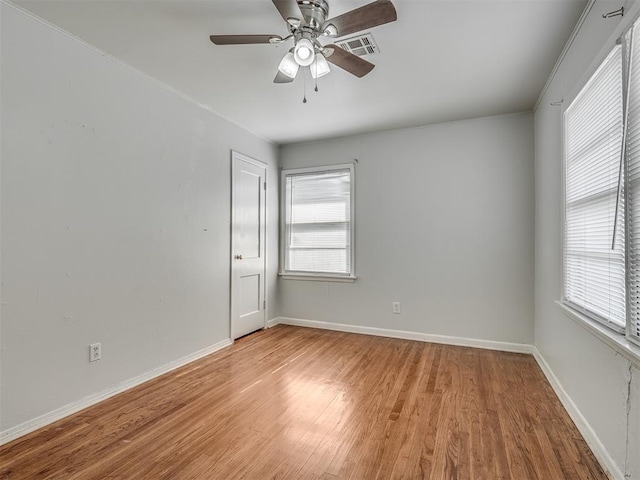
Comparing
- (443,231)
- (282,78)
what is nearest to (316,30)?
(282,78)

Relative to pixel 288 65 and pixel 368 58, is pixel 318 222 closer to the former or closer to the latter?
pixel 368 58

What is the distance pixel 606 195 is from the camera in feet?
5.71

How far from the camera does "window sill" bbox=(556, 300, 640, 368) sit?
1.37 metres

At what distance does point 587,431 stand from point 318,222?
3317 mm

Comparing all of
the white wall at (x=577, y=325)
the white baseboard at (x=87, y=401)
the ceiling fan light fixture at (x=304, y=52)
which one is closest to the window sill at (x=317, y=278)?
the white baseboard at (x=87, y=401)

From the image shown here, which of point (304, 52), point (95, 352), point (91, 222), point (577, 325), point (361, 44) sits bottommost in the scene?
point (95, 352)

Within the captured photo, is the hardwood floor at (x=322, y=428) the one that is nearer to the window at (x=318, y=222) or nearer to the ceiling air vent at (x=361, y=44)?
the window at (x=318, y=222)

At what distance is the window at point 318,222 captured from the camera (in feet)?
14.1

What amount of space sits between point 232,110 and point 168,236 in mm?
1531

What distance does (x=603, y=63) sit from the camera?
5.65 feet

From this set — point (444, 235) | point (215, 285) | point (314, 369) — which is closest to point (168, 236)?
point (215, 285)

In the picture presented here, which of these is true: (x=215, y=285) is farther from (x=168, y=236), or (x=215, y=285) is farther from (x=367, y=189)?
(x=367, y=189)

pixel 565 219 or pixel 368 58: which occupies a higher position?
pixel 368 58

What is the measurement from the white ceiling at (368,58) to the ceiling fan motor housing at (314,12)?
14 cm
